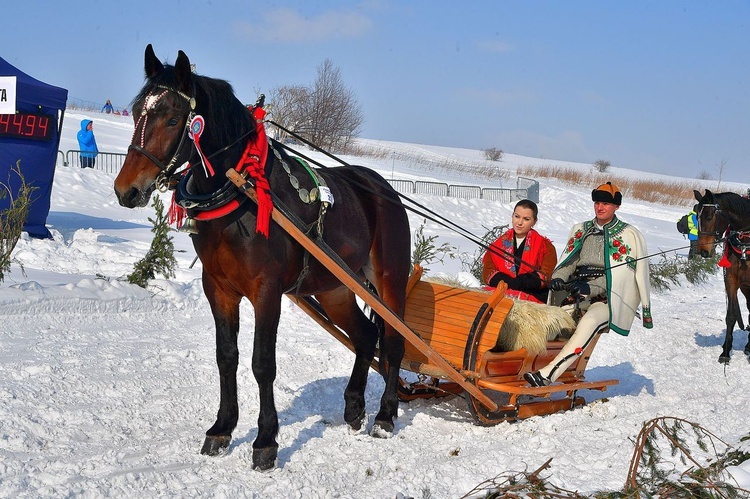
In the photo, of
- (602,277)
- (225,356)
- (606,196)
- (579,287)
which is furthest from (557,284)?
(225,356)

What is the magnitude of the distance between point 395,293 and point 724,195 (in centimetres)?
497

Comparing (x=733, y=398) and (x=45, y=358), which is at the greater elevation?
(x=733, y=398)

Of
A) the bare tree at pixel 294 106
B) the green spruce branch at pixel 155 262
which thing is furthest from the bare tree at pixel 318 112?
the green spruce branch at pixel 155 262

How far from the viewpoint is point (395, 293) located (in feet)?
19.1

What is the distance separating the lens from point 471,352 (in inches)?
224

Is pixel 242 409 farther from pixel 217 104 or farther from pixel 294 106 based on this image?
pixel 294 106

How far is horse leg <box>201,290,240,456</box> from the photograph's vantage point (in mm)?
4820

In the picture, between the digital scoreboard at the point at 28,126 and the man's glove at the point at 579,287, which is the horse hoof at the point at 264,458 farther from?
the digital scoreboard at the point at 28,126

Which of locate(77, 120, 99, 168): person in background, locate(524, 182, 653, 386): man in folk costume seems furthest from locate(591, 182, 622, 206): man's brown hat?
locate(77, 120, 99, 168): person in background

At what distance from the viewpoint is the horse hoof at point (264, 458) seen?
4.58 metres

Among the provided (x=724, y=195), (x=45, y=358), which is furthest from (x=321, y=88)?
(x=45, y=358)

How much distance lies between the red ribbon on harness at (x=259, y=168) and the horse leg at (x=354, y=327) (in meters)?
1.38

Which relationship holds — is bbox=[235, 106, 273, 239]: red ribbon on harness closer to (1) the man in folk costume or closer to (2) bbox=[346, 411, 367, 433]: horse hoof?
(2) bbox=[346, 411, 367, 433]: horse hoof

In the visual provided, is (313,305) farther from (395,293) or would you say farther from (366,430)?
(366,430)
